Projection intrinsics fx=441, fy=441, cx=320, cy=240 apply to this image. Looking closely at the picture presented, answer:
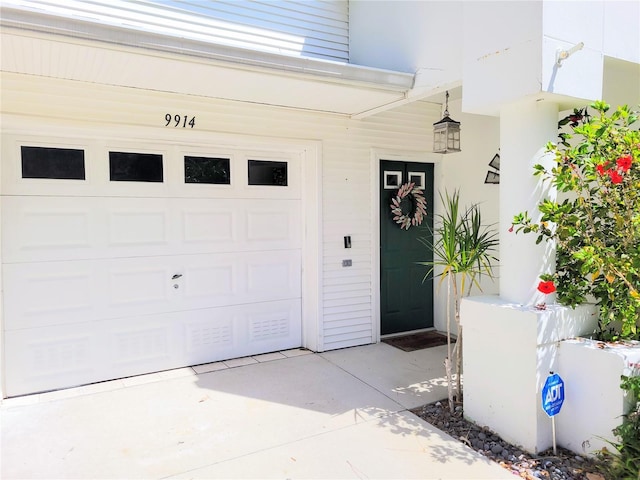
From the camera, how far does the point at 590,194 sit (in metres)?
2.96

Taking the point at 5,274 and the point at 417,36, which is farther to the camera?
the point at 417,36

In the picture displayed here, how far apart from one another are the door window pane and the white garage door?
11mm

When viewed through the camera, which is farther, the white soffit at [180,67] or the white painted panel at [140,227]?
the white painted panel at [140,227]

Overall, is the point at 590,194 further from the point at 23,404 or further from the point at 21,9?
the point at 23,404

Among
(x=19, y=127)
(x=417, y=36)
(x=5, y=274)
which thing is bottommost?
(x=5, y=274)

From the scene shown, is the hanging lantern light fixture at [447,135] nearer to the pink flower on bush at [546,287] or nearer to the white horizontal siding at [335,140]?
the white horizontal siding at [335,140]

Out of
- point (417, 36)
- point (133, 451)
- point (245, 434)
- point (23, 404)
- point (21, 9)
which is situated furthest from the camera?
point (417, 36)

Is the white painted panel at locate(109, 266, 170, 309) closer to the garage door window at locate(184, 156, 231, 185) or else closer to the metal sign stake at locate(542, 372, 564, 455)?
the garage door window at locate(184, 156, 231, 185)

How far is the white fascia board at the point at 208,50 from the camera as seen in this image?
2695 millimetres

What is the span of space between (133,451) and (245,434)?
2.41ft

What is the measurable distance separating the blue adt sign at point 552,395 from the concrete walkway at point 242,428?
1.56 ft

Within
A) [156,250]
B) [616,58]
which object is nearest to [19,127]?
[156,250]

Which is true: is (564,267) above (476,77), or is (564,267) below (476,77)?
below

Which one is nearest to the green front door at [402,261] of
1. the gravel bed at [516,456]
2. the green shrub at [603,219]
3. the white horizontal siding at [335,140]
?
the white horizontal siding at [335,140]
